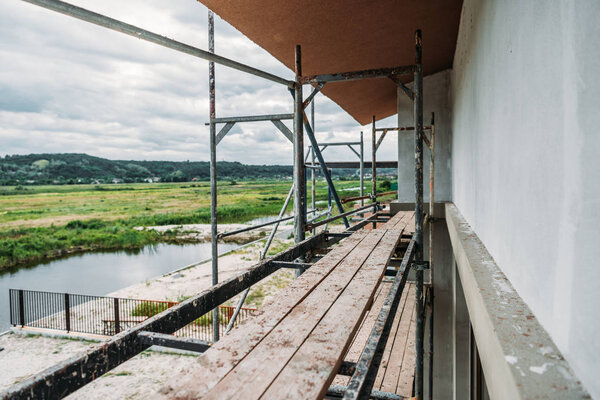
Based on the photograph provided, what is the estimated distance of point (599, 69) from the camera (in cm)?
88

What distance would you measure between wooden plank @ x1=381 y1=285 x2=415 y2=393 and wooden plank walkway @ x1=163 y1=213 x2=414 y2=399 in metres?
3.11

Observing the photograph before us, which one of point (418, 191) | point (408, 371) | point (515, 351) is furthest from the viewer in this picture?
point (408, 371)

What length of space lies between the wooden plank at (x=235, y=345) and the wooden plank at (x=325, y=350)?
199 millimetres

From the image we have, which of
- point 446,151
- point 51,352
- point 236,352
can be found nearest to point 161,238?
point 51,352

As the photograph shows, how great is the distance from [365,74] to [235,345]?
3400 millimetres

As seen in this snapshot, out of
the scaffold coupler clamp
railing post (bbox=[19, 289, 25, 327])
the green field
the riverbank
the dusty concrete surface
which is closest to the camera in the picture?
the scaffold coupler clamp

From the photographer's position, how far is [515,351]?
1.22 meters

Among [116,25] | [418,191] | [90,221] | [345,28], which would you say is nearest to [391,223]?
[418,191]

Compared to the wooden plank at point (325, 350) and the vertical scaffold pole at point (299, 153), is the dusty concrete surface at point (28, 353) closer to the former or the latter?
the vertical scaffold pole at point (299, 153)

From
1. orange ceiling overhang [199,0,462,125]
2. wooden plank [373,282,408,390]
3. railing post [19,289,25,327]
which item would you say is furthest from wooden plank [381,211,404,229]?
railing post [19,289,25,327]

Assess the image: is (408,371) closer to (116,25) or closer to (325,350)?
(325,350)

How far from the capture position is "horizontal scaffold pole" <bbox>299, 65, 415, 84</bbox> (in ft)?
12.7

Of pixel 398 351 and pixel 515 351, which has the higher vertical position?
pixel 515 351

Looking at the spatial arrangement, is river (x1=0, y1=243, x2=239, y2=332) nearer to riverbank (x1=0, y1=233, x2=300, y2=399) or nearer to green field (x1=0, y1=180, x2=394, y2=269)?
green field (x1=0, y1=180, x2=394, y2=269)
